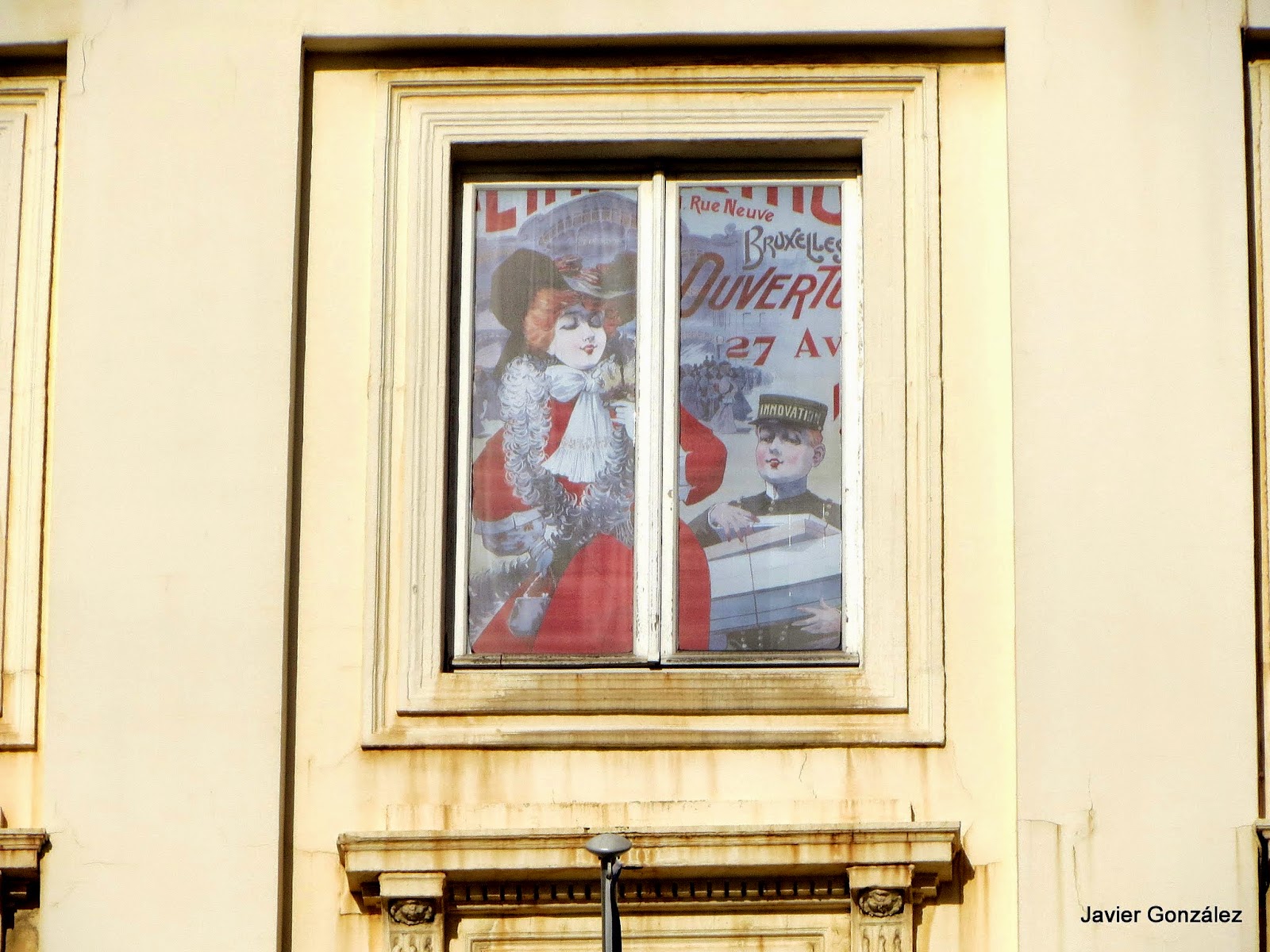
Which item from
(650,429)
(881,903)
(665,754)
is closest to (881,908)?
(881,903)

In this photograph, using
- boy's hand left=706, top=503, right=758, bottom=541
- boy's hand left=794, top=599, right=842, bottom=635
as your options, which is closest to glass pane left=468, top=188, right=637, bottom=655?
boy's hand left=706, top=503, right=758, bottom=541

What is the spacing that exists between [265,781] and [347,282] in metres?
2.38

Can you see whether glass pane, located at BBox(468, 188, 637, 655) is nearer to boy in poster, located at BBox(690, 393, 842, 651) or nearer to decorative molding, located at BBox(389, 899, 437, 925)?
boy in poster, located at BBox(690, 393, 842, 651)

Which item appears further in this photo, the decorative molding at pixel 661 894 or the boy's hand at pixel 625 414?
the boy's hand at pixel 625 414

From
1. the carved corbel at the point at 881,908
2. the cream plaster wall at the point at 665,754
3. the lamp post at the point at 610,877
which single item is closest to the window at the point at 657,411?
the cream plaster wall at the point at 665,754

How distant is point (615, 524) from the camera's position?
31.9 feet

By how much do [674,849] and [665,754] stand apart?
0.48 metres

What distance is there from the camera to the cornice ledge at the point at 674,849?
355 inches

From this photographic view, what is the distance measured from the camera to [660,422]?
9.77 meters

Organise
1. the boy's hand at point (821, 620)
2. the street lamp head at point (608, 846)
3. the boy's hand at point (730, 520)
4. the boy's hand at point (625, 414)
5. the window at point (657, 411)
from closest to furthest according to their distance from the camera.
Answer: the street lamp head at point (608, 846), the window at point (657, 411), the boy's hand at point (821, 620), the boy's hand at point (730, 520), the boy's hand at point (625, 414)

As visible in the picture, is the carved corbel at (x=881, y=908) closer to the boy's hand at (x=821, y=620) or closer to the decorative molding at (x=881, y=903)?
the decorative molding at (x=881, y=903)

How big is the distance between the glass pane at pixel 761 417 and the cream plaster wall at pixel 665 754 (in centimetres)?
66

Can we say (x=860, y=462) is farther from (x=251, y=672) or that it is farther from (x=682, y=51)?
(x=251, y=672)

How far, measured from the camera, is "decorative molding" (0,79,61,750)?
31.1 ft
